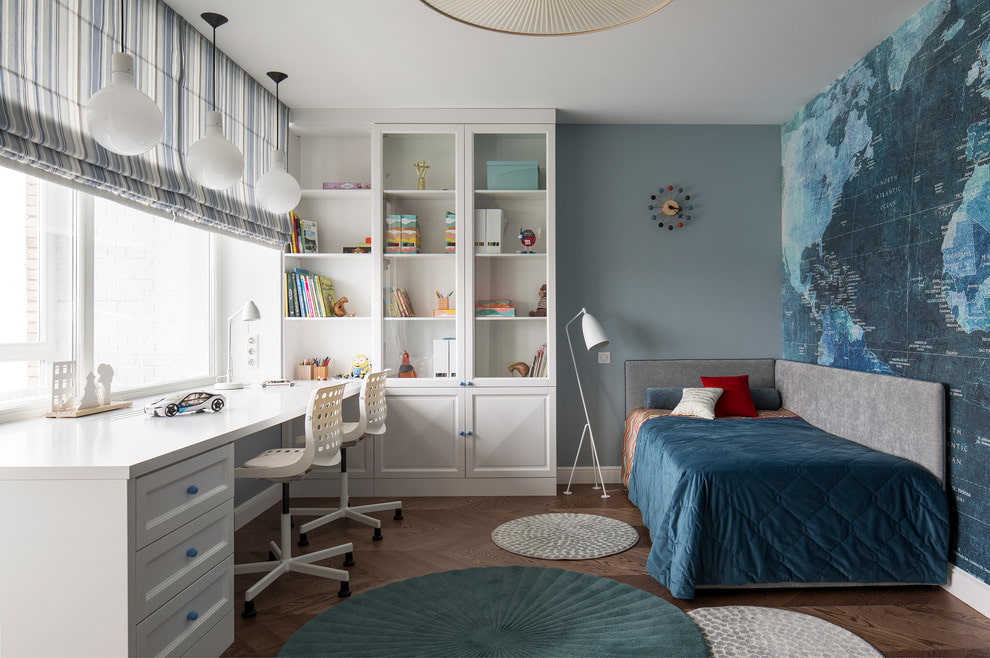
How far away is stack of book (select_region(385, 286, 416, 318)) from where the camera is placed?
408 centimetres

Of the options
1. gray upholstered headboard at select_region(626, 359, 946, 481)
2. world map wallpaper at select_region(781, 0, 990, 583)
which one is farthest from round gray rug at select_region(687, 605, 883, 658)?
gray upholstered headboard at select_region(626, 359, 946, 481)

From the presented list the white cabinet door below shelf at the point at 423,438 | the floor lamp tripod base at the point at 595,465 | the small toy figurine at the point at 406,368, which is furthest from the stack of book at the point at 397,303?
the floor lamp tripod base at the point at 595,465

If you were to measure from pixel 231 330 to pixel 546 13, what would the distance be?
2810mm

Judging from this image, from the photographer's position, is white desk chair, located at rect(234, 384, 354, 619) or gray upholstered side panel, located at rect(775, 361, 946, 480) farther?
gray upholstered side panel, located at rect(775, 361, 946, 480)

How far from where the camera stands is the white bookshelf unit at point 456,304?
4.04 meters

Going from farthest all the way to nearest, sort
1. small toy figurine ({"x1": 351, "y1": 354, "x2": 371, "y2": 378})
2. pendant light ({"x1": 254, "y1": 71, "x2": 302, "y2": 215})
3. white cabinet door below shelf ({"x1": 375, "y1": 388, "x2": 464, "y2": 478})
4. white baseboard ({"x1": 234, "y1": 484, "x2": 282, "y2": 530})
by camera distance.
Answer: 1. small toy figurine ({"x1": 351, "y1": 354, "x2": 371, "y2": 378})
2. white cabinet door below shelf ({"x1": 375, "y1": 388, "x2": 464, "y2": 478})
3. white baseboard ({"x1": 234, "y1": 484, "x2": 282, "y2": 530})
4. pendant light ({"x1": 254, "y1": 71, "x2": 302, "y2": 215})

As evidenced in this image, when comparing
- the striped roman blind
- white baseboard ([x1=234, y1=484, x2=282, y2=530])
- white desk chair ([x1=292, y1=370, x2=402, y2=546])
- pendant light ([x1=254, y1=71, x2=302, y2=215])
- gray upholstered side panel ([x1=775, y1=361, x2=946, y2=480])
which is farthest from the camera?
white baseboard ([x1=234, y1=484, x2=282, y2=530])

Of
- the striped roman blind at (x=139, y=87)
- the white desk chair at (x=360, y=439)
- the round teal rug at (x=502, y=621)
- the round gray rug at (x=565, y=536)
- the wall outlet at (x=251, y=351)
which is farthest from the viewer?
the wall outlet at (x=251, y=351)

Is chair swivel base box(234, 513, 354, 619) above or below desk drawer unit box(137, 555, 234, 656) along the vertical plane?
below

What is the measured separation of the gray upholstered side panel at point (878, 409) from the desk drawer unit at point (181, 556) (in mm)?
2901

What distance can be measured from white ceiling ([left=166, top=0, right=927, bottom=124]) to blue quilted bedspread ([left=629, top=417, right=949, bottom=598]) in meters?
2.10

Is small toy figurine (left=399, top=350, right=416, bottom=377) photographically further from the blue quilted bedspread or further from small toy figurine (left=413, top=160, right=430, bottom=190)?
the blue quilted bedspread

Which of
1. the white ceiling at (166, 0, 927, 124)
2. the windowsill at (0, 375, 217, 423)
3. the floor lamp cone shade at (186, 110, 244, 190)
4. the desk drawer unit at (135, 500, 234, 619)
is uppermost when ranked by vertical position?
the white ceiling at (166, 0, 927, 124)

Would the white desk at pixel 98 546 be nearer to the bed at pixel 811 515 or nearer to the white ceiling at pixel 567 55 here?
the bed at pixel 811 515
